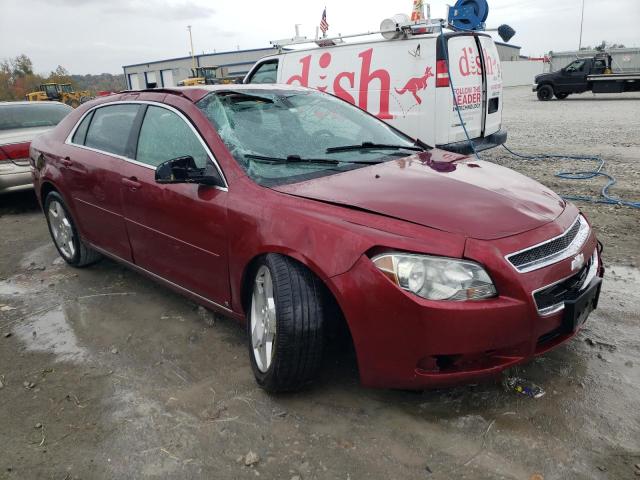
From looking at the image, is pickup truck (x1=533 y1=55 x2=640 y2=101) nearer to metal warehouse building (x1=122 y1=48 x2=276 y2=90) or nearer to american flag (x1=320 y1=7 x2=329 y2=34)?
american flag (x1=320 y1=7 x2=329 y2=34)

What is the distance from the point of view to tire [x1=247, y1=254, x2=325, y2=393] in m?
2.42

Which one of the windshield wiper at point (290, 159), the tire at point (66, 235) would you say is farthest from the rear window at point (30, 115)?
the windshield wiper at point (290, 159)

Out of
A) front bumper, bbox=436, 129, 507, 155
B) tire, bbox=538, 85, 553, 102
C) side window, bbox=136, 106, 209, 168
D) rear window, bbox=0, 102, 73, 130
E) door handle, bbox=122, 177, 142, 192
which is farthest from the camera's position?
tire, bbox=538, 85, 553, 102

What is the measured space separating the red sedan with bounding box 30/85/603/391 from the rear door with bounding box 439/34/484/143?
3.17 metres

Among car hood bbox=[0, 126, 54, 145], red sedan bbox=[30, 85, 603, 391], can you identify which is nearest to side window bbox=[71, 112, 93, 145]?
red sedan bbox=[30, 85, 603, 391]

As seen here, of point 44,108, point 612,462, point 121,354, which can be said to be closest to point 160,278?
point 121,354

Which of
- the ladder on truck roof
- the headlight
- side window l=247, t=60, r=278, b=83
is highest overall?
the ladder on truck roof

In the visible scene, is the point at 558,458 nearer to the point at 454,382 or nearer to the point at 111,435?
the point at 454,382

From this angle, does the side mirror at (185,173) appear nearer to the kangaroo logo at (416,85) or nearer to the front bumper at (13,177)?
the kangaroo logo at (416,85)

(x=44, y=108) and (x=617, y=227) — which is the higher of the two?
(x=44, y=108)

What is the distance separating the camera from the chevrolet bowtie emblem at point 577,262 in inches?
94.1

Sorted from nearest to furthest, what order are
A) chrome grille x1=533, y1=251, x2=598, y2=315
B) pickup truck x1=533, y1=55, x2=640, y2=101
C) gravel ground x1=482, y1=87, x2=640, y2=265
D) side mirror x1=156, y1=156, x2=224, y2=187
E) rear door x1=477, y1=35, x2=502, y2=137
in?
chrome grille x1=533, y1=251, x2=598, y2=315
side mirror x1=156, y1=156, x2=224, y2=187
gravel ground x1=482, y1=87, x2=640, y2=265
rear door x1=477, y1=35, x2=502, y2=137
pickup truck x1=533, y1=55, x2=640, y2=101

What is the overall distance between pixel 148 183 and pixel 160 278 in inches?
25.2

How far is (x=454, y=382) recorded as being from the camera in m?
2.26
